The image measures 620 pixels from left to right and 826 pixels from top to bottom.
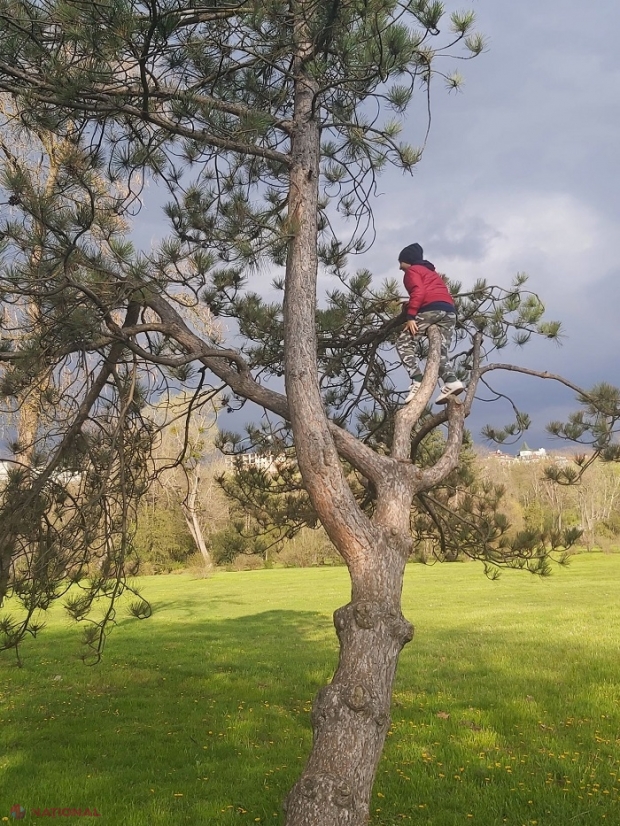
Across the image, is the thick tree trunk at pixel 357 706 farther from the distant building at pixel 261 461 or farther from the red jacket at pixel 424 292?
the distant building at pixel 261 461

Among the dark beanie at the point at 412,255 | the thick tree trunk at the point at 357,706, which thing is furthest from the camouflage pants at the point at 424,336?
the thick tree trunk at the point at 357,706

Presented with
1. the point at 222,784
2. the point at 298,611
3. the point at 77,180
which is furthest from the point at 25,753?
the point at 298,611

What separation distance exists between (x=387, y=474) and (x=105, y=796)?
292 centimetres

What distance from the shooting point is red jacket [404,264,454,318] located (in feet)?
11.9

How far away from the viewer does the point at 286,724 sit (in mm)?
5648

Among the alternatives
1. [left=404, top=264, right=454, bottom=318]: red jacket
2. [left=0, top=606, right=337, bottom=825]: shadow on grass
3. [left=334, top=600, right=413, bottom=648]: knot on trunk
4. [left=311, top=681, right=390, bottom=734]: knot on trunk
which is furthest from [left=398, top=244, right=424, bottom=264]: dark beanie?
[left=0, top=606, right=337, bottom=825]: shadow on grass

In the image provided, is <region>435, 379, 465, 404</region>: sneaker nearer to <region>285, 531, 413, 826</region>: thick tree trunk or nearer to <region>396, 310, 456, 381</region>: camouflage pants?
<region>396, 310, 456, 381</region>: camouflage pants

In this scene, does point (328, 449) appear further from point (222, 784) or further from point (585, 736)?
point (585, 736)

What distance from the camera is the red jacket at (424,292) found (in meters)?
3.62

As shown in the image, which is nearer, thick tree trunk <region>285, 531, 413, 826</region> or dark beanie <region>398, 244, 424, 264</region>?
thick tree trunk <region>285, 531, 413, 826</region>

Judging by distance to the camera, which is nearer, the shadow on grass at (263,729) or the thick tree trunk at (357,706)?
the thick tree trunk at (357,706)

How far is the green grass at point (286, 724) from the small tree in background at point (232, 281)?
4.63 feet

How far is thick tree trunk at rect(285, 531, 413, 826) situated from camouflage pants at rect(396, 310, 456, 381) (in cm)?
128

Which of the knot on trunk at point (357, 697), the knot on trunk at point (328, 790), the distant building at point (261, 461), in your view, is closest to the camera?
the knot on trunk at point (328, 790)
